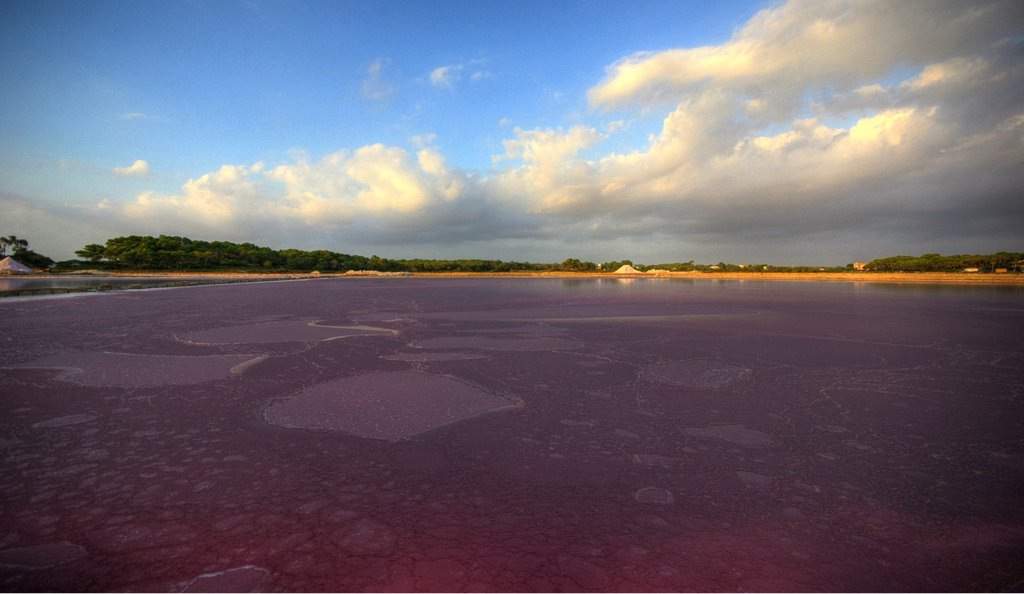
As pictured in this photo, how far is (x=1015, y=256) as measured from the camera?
79.3m

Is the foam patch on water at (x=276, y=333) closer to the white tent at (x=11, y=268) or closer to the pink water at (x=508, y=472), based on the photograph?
the pink water at (x=508, y=472)

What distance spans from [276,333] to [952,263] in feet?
398

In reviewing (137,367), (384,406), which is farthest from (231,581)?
(137,367)

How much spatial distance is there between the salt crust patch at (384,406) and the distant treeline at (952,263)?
11653 cm

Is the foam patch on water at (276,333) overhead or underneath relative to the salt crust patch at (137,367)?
overhead

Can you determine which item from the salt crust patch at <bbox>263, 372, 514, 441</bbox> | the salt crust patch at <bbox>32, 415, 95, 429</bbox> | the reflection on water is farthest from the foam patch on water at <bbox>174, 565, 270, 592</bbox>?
the reflection on water

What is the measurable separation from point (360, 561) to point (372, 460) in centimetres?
191

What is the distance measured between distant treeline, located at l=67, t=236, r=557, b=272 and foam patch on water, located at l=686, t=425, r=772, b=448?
115623 millimetres

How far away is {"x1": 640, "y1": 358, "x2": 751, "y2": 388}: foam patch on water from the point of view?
8.57 meters

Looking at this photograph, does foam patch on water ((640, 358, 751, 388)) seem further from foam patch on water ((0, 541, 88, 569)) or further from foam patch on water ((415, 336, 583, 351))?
foam patch on water ((0, 541, 88, 569))

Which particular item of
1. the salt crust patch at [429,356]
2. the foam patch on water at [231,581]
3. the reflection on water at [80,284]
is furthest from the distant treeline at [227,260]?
the foam patch on water at [231,581]

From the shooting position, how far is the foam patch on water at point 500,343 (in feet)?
40.5

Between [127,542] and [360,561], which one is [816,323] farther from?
[127,542]

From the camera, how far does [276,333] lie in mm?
14492
